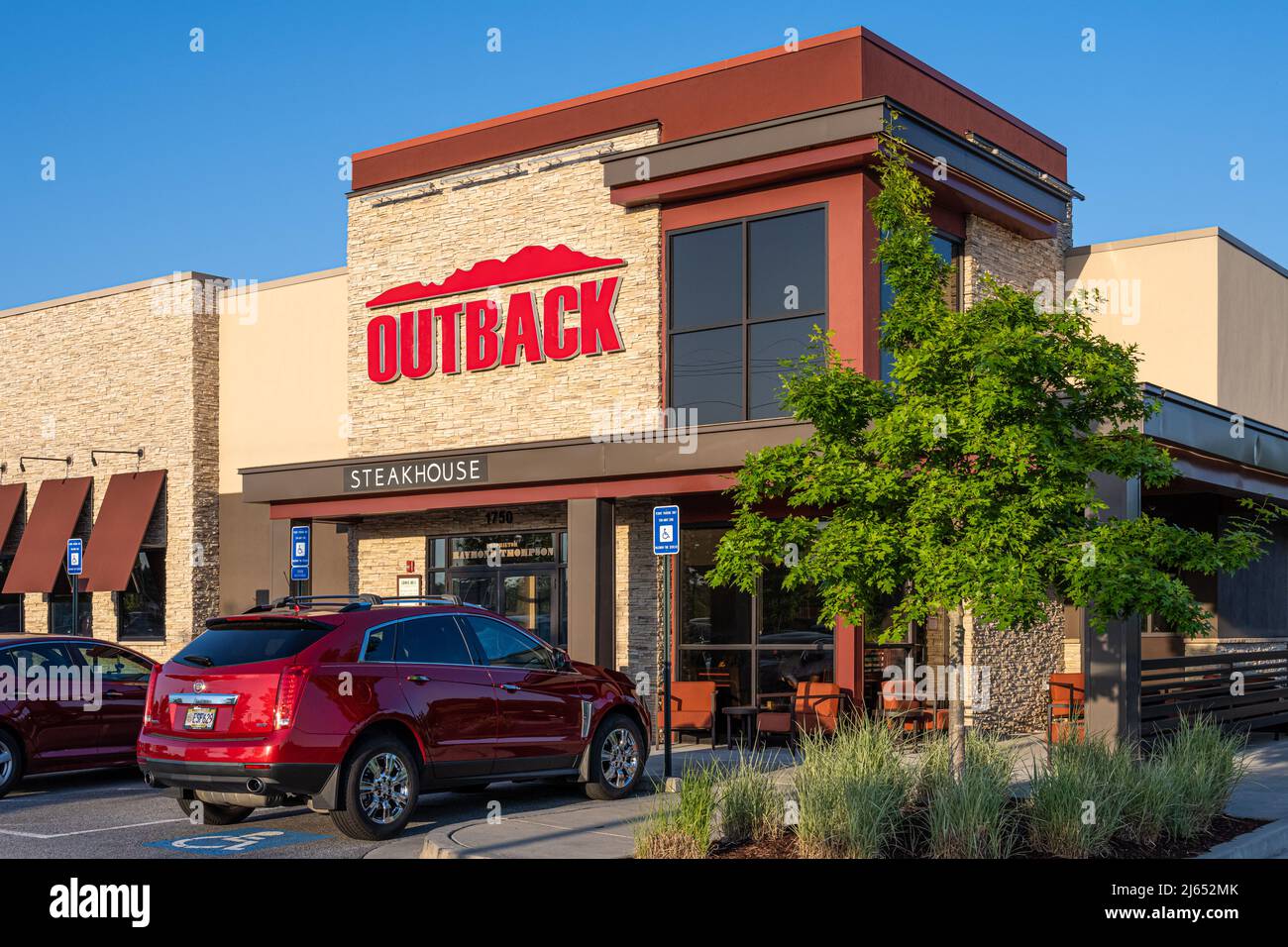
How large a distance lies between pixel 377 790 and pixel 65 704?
5258 millimetres

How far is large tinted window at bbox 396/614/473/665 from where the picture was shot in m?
12.1

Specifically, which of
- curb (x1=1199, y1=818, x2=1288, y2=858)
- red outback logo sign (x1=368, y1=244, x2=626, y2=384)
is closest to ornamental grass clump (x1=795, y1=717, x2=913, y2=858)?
curb (x1=1199, y1=818, x2=1288, y2=858)

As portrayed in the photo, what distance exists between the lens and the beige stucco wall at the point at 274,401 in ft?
83.0

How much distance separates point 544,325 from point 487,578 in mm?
4143

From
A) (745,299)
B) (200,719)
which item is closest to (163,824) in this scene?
(200,719)

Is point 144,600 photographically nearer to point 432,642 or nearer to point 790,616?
point 790,616

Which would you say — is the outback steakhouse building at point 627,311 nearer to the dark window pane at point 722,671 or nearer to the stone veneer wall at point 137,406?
the dark window pane at point 722,671

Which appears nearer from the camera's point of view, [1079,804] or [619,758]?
[1079,804]

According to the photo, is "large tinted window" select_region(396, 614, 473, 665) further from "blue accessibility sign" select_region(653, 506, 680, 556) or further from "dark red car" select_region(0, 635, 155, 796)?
"dark red car" select_region(0, 635, 155, 796)

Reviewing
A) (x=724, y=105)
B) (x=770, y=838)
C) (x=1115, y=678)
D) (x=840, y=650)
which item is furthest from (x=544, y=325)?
(x=770, y=838)

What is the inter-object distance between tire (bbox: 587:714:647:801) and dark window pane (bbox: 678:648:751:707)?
546 centimetres

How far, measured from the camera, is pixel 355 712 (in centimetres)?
1127

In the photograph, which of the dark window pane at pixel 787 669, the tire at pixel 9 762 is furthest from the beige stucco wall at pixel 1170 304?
the tire at pixel 9 762

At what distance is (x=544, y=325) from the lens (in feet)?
68.6
